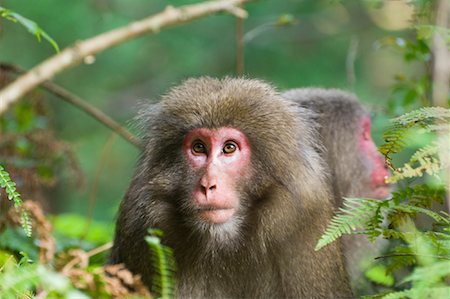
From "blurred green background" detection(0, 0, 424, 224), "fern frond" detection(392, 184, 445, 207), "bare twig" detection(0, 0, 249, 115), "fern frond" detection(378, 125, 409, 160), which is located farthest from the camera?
"blurred green background" detection(0, 0, 424, 224)

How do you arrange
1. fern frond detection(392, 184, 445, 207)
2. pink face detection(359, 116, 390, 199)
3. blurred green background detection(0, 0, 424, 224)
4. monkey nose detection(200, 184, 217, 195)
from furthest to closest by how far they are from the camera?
blurred green background detection(0, 0, 424, 224), pink face detection(359, 116, 390, 199), monkey nose detection(200, 184, 217, 195), fern frond detection(392, 184, 445, 207)

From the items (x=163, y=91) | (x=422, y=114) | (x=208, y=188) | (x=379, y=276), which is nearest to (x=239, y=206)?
(x=208, y=188)

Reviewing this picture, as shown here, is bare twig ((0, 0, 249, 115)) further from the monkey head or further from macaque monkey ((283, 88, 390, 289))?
macaque monkey ((283, 88, 390, 289))

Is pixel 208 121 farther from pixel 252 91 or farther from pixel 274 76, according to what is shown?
pixel 274 76

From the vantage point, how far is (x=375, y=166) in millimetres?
7297

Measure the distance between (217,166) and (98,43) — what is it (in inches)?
55.9

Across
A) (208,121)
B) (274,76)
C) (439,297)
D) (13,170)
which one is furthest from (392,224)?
(274,76)

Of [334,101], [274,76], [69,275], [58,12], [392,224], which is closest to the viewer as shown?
[69,275]

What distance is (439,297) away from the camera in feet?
10.9

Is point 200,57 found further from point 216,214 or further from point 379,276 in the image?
point 216,214

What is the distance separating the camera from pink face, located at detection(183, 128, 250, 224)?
5.23 metres

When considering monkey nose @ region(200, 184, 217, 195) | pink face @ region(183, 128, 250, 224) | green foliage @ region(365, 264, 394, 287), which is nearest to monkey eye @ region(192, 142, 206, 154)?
pink face @ region(183, 128, 250, 224)

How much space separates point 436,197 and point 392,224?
1.29ft

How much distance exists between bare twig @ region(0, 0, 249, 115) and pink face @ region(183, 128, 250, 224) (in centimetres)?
103
